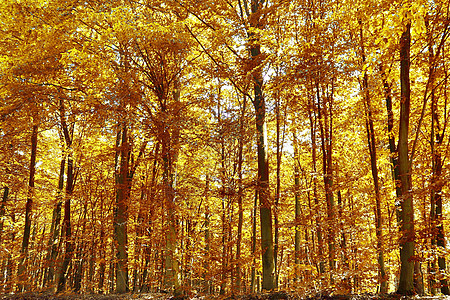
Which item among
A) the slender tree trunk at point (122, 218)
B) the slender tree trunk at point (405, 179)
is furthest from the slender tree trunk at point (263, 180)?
the slender tree trunk at point (122, 218)

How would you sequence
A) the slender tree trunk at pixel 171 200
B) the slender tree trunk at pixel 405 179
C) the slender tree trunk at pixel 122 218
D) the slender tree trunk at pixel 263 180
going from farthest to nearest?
the slender tree trunk at pixel 122 218 < the slender tree trunk at pixel 263 180 < the slender tree trunk at pixel 171 200 < the slender tree trunk at pixel 405 179

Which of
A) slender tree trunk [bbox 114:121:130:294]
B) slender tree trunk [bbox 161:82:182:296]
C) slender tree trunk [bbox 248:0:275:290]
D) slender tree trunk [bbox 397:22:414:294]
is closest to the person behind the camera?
slender tree trunk [bbox 397:22:414:294]

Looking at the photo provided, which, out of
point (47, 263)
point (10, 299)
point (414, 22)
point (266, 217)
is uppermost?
point (414, 22)

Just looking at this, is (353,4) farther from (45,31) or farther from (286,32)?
(45,31)

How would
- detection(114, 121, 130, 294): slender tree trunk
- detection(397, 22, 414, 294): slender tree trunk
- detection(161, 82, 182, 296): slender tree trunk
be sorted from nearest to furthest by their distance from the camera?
detection(397, 22, 414, 294): slender tree trunk, detection(161, 82, 182, 296): slender tree trunk, detection(114, 121, 130, 294): slender tree trunk

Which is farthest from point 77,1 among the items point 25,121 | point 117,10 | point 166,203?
point 166,203

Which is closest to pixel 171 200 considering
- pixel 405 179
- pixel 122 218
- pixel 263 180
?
pixel 263 180

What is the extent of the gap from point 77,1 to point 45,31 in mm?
1232

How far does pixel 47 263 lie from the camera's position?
1147 centimetres

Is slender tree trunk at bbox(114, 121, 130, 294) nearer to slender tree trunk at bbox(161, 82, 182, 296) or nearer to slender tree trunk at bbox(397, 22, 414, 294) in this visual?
slender tree trunk at bbox(161, 82, 182, 296)

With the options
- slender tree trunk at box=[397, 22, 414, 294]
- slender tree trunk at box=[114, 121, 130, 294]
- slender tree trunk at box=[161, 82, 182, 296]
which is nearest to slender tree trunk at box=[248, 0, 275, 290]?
slender tree trunk at box=[161, 82, 182, 296]

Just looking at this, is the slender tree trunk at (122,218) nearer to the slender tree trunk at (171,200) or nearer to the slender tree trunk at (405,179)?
the slender tree trunk at (171,200)

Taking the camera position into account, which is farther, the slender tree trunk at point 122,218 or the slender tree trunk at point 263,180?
the slender tree trunk at point 122,218

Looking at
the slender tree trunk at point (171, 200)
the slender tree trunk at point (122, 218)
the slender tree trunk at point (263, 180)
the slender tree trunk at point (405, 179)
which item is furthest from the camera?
the slender tree trunk at point (122, 218)
